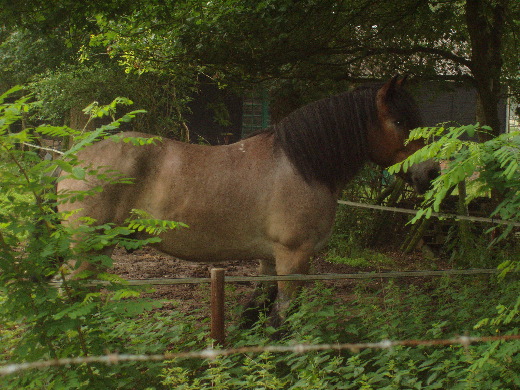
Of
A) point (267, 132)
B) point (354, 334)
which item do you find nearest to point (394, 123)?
point (267, 132)

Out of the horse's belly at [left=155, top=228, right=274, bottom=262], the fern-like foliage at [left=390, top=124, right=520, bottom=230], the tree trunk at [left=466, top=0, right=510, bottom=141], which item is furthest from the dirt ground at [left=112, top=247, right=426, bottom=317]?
the fern-like foliage at [left=390, top=124, right=520, bottom=230]

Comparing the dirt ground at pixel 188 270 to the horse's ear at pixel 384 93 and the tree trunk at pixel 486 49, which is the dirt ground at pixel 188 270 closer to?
the tree trunk at pixel 486 49

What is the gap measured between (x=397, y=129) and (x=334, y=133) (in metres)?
0.51

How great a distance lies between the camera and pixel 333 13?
6.77 m

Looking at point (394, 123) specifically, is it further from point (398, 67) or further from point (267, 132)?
point (398, 67)

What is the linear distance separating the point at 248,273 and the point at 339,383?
170 inches

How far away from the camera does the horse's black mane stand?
463 centimetres

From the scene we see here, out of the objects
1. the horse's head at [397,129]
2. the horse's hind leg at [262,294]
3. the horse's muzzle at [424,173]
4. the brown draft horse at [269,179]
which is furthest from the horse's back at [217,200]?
the horse's muzzle at [424,173]

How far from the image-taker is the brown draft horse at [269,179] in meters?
4.48

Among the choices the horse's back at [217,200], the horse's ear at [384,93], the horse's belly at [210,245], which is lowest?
the horse's belly at [210,245]

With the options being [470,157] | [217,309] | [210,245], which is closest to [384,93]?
[210,245]

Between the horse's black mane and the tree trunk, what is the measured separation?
2.70 m

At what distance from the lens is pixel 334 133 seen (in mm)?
4707

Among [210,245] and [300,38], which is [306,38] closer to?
[300,38]
